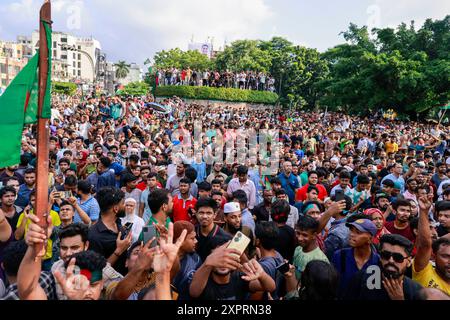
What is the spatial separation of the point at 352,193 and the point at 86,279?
4907 millimetres

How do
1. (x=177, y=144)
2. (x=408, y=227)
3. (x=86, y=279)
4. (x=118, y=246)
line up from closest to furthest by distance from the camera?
(x=86, y=279)
(x=118, y=246)
(x=408, y=227)
(x=177, y=144)

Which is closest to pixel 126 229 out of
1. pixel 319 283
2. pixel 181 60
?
pixel 319 283

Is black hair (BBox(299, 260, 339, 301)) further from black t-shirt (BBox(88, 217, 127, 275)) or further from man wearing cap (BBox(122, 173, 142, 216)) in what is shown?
Answer: man wearing cap (BBox(122, 173, 142, 216))

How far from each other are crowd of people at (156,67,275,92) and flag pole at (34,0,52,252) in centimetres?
2762

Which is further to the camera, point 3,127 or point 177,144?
point 177,144


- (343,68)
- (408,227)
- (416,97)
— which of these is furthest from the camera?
(343,68)

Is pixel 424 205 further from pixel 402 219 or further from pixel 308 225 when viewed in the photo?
pixel 402 219

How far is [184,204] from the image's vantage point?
5.47m

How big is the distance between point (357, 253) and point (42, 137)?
269cm

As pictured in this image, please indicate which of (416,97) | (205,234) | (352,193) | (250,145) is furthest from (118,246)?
(416,97)

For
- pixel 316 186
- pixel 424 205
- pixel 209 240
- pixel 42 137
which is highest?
pixel 42 137

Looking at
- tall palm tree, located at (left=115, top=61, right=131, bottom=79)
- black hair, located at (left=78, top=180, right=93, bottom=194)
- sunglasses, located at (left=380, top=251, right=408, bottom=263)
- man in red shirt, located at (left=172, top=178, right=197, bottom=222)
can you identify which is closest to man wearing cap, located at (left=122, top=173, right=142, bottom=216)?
man in red shirt, located at (left=172, top=178, right=197, bottom=222)
